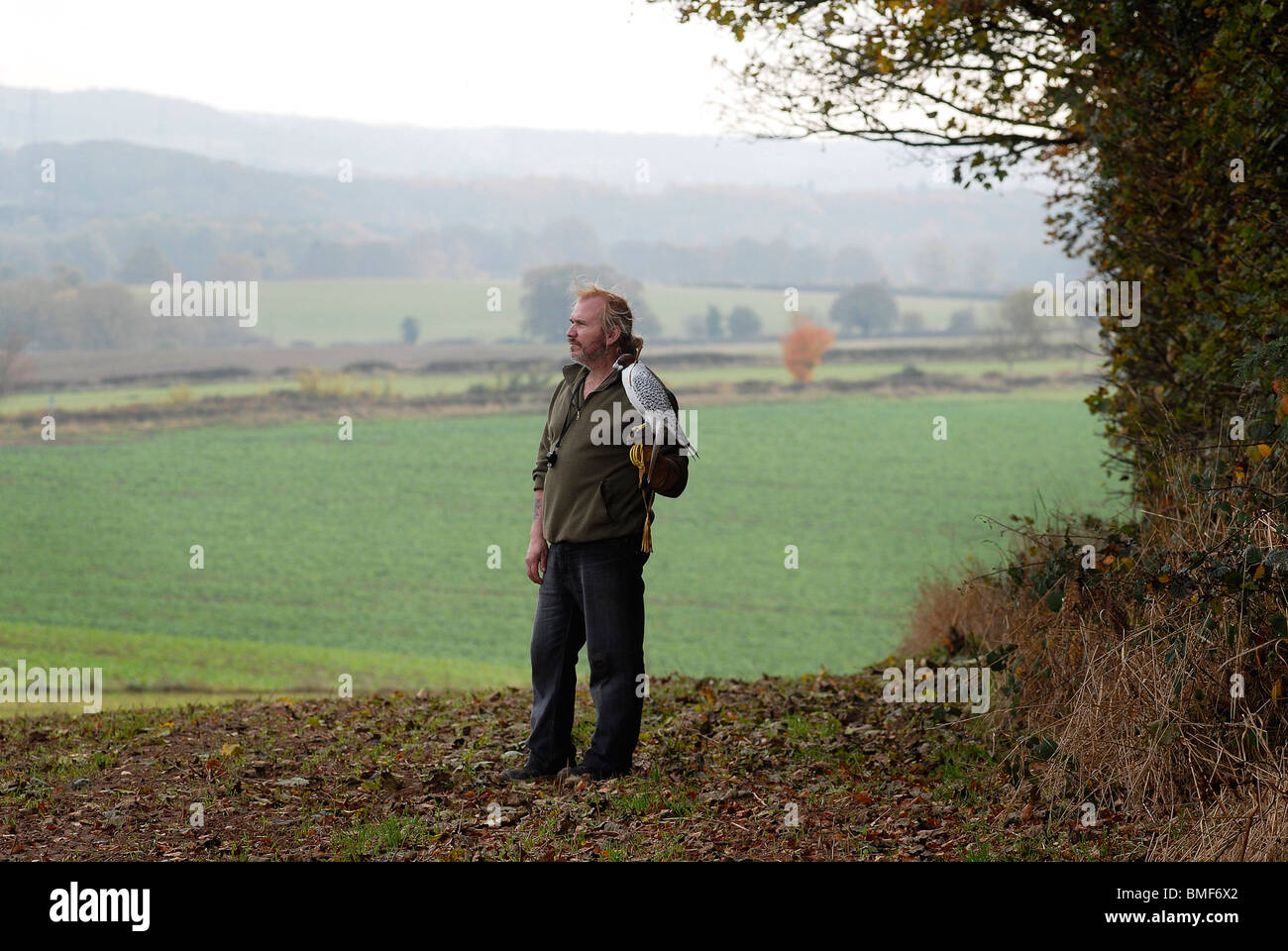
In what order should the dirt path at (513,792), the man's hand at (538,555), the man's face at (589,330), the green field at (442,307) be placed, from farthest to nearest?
1. the green field at (442,307)
2. the man's hand at (538,555)
3. the man's face at (589,330)
4. the dirt path at (513,792)

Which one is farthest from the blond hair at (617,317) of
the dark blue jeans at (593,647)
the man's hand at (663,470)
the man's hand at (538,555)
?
the man's hand at (538,555)

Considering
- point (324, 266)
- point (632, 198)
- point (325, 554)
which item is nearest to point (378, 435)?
point (325, 554)

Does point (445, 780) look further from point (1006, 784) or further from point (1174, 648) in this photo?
point (1174, 648)

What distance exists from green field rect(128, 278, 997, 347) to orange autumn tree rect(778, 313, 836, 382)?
10.6 feet

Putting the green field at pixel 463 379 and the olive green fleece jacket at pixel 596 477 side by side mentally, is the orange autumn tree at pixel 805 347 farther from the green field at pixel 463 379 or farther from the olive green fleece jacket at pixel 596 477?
the olive green fleece jacket at pixel 596 477

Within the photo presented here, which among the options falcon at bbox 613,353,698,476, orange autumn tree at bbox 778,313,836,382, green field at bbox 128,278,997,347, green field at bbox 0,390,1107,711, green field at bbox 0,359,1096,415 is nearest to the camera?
falcon at bbox 613,353,698,476

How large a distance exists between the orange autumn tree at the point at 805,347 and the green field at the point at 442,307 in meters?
3.22

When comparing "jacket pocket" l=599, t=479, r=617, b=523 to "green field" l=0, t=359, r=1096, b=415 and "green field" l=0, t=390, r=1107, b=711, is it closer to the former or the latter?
"green field" l=0, t=390, r=1107, b=711

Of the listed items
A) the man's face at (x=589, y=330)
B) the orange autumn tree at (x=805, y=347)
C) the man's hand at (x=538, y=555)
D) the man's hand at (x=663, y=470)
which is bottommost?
the man's hand at (x=538, y=555)

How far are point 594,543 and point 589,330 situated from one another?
106 centimetres

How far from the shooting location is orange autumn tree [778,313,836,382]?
289ft

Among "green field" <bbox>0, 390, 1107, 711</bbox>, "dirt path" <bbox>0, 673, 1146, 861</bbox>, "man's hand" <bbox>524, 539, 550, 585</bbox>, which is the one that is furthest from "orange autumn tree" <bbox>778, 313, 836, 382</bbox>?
"man's hand" <bbox>524, 539, 550, 585</bbox>

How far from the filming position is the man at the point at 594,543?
6.57 metres

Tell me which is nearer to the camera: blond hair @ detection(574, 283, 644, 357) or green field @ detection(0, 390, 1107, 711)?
blond hair @ detection(574, 283, 644, 357)
